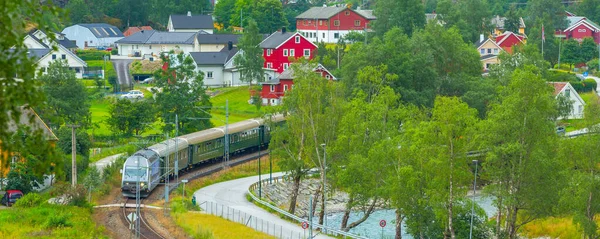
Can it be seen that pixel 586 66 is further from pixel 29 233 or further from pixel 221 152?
pixel 29 233

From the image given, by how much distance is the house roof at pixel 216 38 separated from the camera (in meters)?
110

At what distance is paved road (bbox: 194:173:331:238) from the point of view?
44.2 metres

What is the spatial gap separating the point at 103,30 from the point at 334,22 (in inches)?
1226

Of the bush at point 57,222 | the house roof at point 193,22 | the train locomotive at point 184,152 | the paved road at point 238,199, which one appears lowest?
the paved road at point 238,199

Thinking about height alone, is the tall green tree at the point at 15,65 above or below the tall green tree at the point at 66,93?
above

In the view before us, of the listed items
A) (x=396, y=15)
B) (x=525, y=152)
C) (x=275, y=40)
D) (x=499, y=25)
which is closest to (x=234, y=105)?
(x=275, y=40)

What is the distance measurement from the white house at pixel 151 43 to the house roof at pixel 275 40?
15.7m

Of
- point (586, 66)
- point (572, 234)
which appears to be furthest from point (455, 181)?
point (586, 66)

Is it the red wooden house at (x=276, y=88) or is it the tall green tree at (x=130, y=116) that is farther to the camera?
the red wooden house at (x=276, y=88)

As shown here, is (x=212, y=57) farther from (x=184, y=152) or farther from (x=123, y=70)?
(x=184, y=152)

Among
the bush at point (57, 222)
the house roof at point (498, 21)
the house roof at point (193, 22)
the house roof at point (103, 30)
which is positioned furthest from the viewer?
the house roof at point (498, 21)

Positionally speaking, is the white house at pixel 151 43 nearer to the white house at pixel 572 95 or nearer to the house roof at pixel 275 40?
the house roof at pixel 275 40

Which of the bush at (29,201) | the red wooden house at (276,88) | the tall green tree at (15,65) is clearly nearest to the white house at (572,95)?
the red wooden house at (276,88)

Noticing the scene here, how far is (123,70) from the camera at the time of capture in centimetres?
10550
